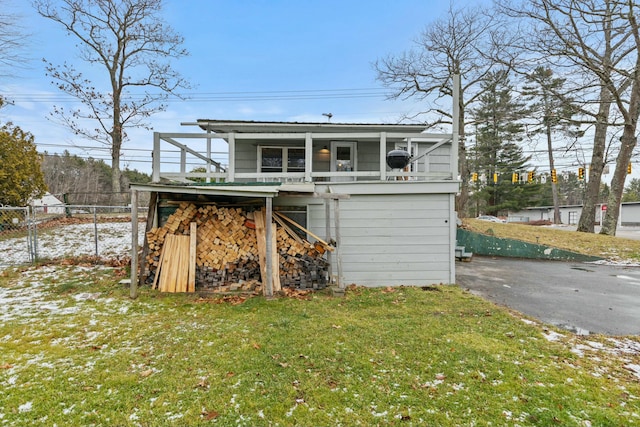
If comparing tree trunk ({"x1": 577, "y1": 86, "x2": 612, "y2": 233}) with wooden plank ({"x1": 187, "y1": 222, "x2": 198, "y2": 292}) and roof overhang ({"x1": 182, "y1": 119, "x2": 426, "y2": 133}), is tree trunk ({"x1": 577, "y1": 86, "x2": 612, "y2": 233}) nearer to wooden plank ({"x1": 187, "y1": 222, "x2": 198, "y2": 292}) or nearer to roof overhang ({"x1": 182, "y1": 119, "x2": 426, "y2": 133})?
roof overhang ({"x1": 182, "y1": 119, "x2": 426, "y2": 133})

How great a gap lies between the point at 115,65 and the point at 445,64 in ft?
57.8

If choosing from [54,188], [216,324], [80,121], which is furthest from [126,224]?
[54,188]

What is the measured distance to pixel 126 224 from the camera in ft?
41.9

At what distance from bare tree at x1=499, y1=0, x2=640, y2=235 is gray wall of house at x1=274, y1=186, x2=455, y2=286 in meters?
11.2

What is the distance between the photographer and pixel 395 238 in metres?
6.15

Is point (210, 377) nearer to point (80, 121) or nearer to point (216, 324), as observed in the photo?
point (216, 324)

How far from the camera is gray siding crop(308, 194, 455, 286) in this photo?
6.15m

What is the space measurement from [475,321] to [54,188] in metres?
51.3

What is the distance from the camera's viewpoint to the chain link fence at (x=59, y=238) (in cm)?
768

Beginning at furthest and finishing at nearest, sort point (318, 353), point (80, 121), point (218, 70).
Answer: point (218, 70), point (80, 121), point (318, 353)

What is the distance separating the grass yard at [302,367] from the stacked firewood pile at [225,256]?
874 millimetres

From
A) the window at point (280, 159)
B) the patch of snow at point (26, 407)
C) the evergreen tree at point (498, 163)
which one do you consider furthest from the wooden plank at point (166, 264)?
the evergreen tree at point (498, 163)

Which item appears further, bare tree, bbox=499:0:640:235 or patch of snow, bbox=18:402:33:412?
bare tree, bbox=499:0:640:235

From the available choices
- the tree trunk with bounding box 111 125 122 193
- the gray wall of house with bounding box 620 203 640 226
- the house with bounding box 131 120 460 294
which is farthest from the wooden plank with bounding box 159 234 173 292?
the gray wall of house with bounding box 620 203 640 226
